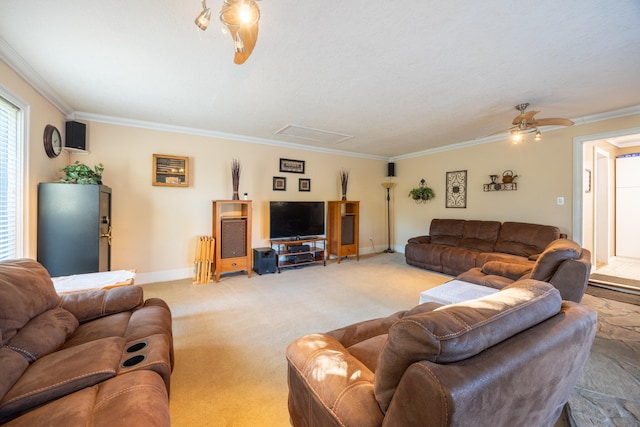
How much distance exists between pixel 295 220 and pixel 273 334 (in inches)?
104

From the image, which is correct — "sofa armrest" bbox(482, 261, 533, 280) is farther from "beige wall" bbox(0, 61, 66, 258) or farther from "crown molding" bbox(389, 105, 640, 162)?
"beige wall" bbox(0, 61, 66, 258)

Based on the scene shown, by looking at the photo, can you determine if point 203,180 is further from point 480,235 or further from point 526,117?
point 480,235

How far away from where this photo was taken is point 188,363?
199 cm

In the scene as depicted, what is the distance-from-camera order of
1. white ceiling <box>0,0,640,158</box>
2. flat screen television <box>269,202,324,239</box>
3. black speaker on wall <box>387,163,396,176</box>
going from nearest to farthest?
white ceiling <box>0,0,640,158</box> → flat screen television <box>269,202,324,239</box> → black speaker on wall <box>387,163,396,176</box>

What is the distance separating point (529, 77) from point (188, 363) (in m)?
3.95

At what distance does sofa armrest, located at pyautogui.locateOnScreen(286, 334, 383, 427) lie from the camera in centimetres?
85

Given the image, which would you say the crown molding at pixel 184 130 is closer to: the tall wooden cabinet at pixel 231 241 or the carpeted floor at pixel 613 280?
the tall wooden cabinet at pixel 231 241

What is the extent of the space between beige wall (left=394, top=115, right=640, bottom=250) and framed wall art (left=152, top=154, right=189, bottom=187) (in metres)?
4.83

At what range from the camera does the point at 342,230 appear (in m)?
5.37

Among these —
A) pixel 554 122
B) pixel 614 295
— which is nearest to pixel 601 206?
pixel 614 295

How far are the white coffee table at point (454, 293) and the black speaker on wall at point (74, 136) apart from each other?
14.7ft

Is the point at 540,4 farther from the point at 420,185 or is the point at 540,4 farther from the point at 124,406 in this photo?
the point at 420,185

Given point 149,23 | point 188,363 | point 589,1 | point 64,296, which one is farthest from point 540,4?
point 64,296

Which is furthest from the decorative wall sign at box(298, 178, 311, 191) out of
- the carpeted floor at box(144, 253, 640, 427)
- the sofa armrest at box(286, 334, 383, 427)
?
the sofa armrest at box(286, 334, 383, 427)
